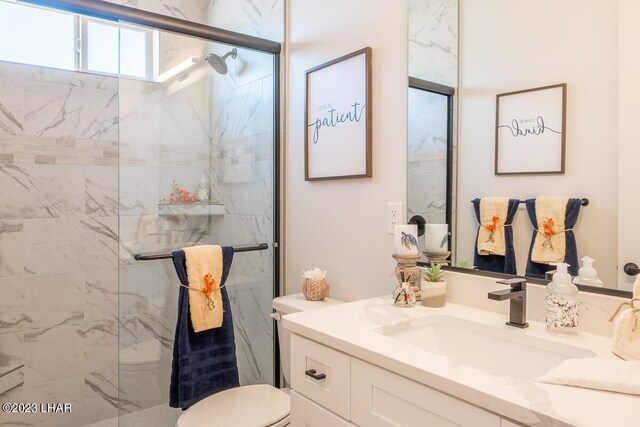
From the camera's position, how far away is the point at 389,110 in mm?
1669

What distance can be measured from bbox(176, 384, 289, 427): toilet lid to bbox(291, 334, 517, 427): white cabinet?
37cm

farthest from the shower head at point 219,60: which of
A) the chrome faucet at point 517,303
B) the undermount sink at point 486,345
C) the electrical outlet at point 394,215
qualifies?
the chrome faucet at point 517,303

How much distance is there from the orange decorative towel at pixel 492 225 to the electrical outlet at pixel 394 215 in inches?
12.5

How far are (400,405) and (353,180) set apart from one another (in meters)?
1.07

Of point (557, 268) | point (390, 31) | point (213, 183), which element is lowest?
point (557, 268)

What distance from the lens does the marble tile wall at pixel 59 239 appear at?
2.26 m

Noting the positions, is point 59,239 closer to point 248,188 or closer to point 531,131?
point 248,188

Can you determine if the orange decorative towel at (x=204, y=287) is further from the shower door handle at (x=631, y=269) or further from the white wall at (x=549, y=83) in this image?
the shower door handle at (x=631, y=269)

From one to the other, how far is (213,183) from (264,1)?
3.63 feet

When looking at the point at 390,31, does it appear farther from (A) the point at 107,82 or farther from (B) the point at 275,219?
(A) the point at 107,82

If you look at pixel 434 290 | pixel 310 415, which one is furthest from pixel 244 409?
pixel 434 290

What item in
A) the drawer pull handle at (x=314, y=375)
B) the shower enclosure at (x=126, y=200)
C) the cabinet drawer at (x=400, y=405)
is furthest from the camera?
the shower enclosure at (x=126, y=200)

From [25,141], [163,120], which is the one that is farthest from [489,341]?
[25,141]

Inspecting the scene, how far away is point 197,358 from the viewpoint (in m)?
1.78
